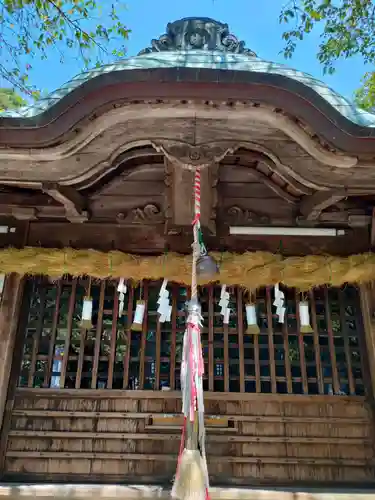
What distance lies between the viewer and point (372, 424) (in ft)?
14.7

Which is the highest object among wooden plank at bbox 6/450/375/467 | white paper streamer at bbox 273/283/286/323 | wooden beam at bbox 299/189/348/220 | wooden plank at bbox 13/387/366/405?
wooden beam at bbox 299/189/348/220

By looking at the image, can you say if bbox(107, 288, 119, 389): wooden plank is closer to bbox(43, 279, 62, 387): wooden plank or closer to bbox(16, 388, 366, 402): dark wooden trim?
bbox(16, 388, 366, 402): dark wooden trim

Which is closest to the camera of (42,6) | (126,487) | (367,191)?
(126,487)

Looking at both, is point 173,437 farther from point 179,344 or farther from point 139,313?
point 139,313

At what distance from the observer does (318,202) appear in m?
4.54

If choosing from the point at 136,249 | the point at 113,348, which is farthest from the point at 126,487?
the point at 136,249

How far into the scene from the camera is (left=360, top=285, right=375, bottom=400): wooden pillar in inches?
183

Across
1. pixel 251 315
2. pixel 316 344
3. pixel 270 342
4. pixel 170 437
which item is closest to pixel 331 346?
pixel 316 344

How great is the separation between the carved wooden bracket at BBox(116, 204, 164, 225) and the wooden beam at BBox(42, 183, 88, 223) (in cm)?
42

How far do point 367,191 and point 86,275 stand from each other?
10.1 ft

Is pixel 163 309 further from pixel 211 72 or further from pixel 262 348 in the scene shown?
pixel 211 72

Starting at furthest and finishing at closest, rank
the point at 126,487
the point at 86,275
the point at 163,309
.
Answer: the point at 86,275 → the point at 163,309 → the point at 126,487

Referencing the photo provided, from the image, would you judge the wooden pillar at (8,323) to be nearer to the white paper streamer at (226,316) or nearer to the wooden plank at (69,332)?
the wooden plank at (69,332)

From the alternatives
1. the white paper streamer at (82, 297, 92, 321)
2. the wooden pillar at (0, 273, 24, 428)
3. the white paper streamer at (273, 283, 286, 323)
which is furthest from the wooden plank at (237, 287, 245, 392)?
the wooden pillar at (0, 273, 24, 428)
